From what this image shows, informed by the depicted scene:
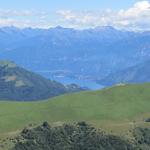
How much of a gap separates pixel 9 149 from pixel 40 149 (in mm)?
11634

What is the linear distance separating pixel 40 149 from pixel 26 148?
17.4 ft

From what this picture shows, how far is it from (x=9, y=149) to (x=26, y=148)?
21.2 feet

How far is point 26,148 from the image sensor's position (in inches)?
7835

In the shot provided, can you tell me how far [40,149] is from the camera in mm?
199875

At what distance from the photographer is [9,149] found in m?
200
